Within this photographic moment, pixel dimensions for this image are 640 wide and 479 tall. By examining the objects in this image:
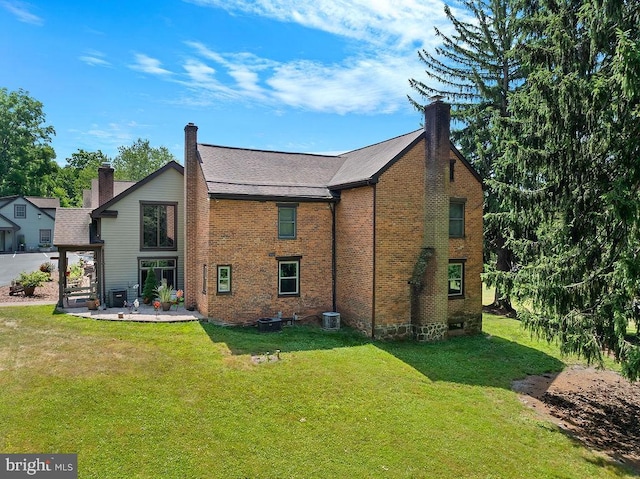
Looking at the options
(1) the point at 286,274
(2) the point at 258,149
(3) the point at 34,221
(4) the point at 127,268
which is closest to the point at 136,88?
(2) the point at 258,149

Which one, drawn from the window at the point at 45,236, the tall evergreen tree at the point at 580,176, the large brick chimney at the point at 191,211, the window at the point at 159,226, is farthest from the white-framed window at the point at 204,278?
the window at the point at 45,236

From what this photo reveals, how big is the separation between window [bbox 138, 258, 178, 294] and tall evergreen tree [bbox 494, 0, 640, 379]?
1539 centimetres

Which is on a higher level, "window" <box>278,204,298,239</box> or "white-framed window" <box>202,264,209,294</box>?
"window" <box>278,204,298,239</box>

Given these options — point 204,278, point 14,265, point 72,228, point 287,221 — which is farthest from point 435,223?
point 14,265

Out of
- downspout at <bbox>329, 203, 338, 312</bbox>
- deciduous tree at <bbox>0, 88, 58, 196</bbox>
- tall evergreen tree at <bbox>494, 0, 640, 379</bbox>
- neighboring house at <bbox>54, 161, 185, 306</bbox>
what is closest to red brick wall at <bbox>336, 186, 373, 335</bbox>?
downspout at <bbox>329, 203, 338, 312</bbox>

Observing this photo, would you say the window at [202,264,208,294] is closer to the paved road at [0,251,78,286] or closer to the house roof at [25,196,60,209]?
the paved road at [0,251,78,286]

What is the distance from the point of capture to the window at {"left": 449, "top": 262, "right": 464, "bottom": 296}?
52.7ft

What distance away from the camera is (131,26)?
1359cm

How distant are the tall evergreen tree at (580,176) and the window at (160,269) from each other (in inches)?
606

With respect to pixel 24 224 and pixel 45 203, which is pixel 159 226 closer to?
pixel 24 224

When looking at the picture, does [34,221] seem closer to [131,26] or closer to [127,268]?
[127,268]

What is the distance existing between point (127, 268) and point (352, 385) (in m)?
13.1

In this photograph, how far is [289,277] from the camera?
15961 millimetres

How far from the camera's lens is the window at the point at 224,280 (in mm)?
14930
